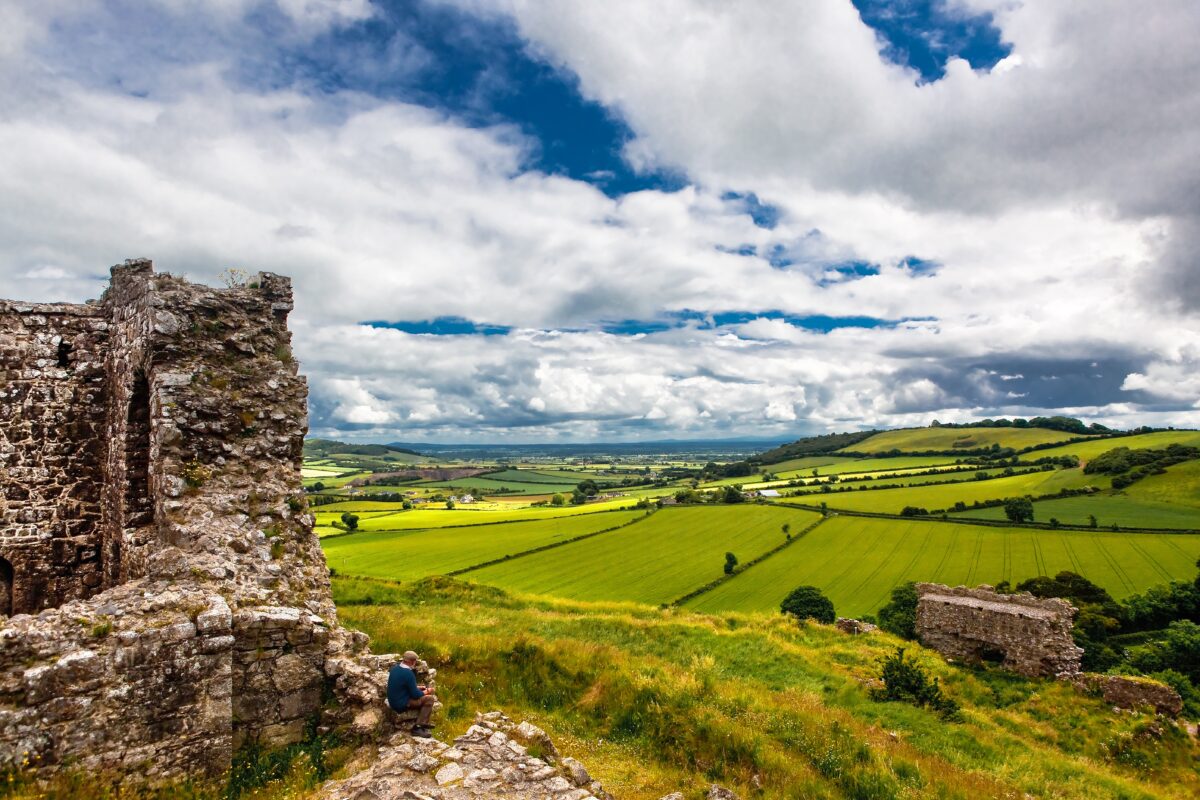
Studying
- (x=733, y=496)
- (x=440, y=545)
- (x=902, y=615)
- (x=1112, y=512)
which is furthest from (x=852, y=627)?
(x=733, y=496)

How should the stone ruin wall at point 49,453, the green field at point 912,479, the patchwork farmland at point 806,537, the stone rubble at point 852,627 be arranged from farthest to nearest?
the green field at point 912,479
the patchwork farmland at point 806,537
the stone rubble at point 852,627
the stone ruin wall at point 49,453

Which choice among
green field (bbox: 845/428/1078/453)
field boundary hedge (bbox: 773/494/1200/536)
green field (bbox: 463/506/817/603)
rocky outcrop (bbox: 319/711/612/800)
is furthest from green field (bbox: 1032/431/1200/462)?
rocky outcrop (bbox: 319/711/612/800)

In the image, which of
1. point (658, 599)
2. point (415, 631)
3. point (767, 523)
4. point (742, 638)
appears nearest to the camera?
point (415, 631)

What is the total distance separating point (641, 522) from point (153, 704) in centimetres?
6827

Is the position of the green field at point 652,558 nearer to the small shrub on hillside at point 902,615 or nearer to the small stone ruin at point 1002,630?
the small shrub on hillside at point 902,615

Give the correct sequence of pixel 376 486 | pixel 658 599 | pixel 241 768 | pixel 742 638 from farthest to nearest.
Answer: pixel 376 486, pixel 658 599, pixel 742 638, pixel 241 768

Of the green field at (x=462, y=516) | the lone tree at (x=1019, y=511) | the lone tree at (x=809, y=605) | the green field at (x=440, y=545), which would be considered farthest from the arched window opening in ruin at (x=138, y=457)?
the lone tree at (x=1019, y=511)

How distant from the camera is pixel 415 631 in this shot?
12297 mm

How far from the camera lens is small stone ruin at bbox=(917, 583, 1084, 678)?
1817 centimetres

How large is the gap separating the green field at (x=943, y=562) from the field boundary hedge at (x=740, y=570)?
635 mm

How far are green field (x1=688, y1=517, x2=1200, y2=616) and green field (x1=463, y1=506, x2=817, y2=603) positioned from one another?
3777 mm

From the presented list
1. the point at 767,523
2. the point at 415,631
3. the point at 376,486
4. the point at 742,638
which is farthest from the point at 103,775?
the point at 376,486

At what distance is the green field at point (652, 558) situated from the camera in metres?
44.5

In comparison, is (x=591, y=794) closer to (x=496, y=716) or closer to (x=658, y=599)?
(x=496, y=716)
